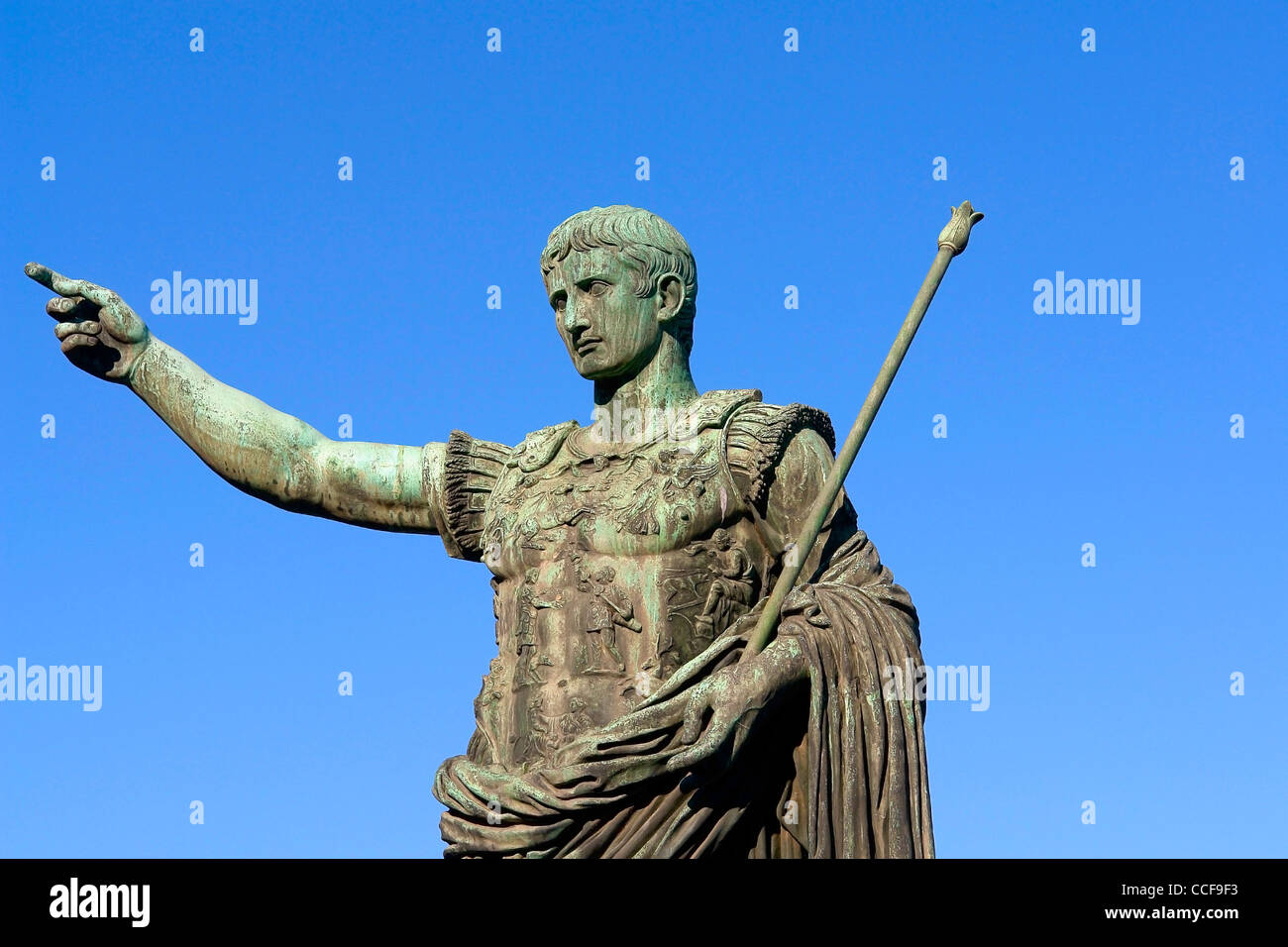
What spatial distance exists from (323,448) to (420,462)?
607mm

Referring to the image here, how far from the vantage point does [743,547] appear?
16.8 metres

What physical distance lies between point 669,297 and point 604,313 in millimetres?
439

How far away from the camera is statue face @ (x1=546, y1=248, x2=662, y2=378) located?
17234 millimetres

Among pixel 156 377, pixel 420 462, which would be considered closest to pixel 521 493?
pixel 420 462

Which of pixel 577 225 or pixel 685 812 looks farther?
pixel 577 225

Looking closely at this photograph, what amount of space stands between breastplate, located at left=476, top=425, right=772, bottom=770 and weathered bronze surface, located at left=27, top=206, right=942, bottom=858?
0.01 m

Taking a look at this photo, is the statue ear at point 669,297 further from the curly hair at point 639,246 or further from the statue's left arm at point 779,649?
the statue's left arm at point 779,649

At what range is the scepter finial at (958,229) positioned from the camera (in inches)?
657

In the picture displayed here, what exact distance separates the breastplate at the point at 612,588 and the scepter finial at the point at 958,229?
1769mm

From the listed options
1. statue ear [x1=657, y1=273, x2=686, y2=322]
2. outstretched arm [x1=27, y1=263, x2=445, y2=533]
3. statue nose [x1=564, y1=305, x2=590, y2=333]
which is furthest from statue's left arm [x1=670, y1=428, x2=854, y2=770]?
outstretched arm [x1=27, y1=263, x2=445, y2=533]

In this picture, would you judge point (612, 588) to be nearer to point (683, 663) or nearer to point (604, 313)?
point (683, 663)

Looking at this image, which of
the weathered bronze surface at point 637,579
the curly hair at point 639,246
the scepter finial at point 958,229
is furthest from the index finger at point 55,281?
the scepter finial at point 958,229

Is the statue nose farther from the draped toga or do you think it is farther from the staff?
the staff
